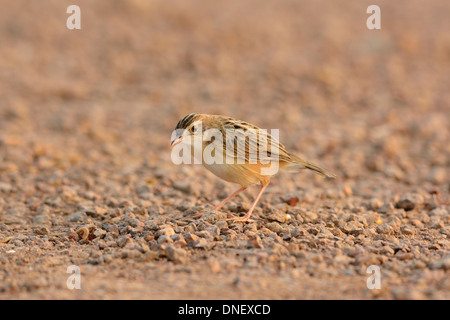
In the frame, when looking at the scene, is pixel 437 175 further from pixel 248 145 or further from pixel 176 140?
pixel 176 140

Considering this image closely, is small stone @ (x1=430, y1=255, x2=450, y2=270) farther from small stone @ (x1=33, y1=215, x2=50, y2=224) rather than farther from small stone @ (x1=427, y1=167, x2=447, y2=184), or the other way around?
small stone @ (x1=33, y1=215, x2=50, y2=224)

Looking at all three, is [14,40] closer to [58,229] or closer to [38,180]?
[38,180]

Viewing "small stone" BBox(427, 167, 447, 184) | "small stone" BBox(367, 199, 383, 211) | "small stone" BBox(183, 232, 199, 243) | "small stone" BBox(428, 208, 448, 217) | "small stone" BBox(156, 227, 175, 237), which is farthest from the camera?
"small stone" BBox(427, 167, 447, 184)

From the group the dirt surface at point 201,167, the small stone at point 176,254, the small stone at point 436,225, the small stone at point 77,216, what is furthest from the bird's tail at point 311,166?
the small stone at point 77,216

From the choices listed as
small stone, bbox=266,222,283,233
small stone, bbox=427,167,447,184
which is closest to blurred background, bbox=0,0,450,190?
small stone, bbox=427,167,447,184

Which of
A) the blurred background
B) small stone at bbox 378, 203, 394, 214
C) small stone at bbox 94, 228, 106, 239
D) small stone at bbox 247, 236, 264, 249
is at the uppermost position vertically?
the blurred background
